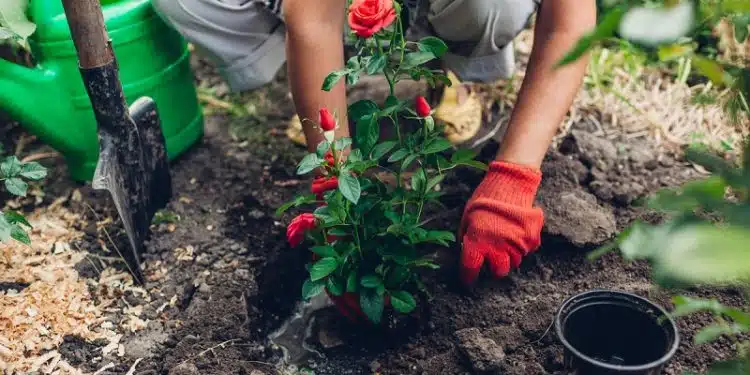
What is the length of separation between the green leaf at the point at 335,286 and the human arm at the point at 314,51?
39 centimetres

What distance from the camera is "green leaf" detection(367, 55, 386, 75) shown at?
1473 millimetres

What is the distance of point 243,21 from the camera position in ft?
7.47

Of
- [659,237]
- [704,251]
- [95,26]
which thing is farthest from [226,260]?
[704,251]

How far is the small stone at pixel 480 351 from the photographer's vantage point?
1674 millimetres

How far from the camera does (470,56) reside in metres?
2.28

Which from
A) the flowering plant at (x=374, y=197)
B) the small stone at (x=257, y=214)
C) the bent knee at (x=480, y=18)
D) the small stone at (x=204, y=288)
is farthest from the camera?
the small stone at (x=257, y=214)

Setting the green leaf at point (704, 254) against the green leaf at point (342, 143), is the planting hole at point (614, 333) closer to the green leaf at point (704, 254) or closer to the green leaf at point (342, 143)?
the green leaf at point (342, 143)

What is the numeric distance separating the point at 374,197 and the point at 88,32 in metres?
0.83

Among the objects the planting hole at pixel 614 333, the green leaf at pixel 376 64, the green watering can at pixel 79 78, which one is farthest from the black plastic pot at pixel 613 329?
the green watering can at pixel 79 78

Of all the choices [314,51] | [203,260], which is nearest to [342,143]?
[314,51]

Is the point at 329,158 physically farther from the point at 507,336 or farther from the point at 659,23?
the point at 659,23

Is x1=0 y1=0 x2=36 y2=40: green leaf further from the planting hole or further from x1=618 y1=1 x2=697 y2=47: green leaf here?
x1=618 y1=1 x2=697 y2=47: green leaf

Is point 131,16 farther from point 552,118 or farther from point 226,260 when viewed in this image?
point 552,118

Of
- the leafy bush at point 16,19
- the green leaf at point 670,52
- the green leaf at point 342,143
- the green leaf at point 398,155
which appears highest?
the green leaf at point 670,52
